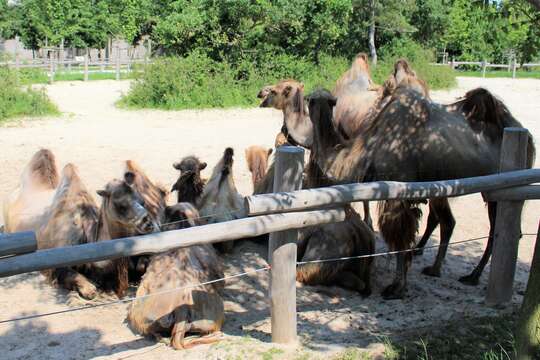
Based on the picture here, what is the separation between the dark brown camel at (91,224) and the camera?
17.9 feet

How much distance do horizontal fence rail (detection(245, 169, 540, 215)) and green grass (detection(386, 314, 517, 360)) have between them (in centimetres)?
104

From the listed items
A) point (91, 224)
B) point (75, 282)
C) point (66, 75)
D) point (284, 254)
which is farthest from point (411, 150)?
point (66, 75)

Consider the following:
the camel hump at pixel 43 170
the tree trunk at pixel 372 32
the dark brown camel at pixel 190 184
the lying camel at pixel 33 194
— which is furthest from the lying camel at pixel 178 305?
the tree trunk at pixel 372 32

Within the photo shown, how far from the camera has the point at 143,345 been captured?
4.69 m

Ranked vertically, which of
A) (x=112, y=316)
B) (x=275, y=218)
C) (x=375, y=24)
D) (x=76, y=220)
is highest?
(x=375, y=24)

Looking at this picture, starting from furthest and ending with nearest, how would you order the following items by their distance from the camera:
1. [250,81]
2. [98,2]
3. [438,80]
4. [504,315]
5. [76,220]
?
[98,2] → [438,80] → [250,81] → [76,220] → [504,315]

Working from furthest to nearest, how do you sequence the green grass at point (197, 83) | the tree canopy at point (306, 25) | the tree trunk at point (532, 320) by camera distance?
the green grass at point (197, 83) < the tree canopy at point (306, 25) < the tree trunk at point (532, 320)

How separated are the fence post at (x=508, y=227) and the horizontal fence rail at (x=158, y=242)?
1.60m

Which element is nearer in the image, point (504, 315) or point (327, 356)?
point (327, 356)

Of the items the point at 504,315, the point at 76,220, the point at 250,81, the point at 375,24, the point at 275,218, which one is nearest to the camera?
the point at 275,218

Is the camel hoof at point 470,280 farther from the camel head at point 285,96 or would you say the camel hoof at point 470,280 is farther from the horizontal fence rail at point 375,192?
the camel head at point 285,96

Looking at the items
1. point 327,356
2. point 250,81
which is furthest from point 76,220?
point 250,81

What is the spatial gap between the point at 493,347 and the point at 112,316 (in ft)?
10.1

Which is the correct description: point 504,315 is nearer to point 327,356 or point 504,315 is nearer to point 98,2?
point 327,356
